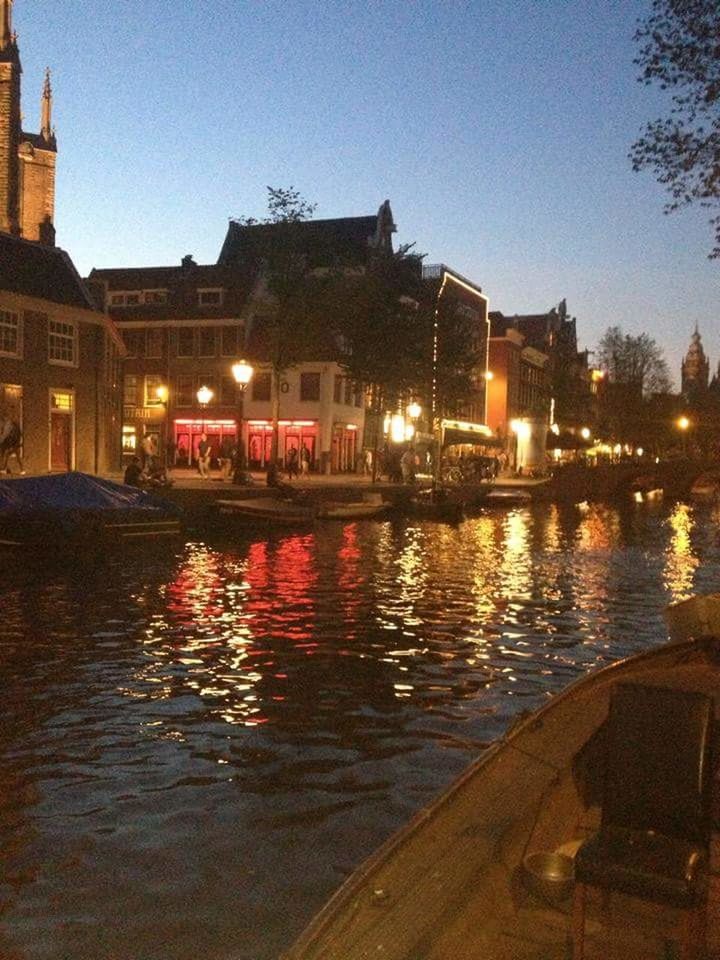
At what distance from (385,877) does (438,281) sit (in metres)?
54.4

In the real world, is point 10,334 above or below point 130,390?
above

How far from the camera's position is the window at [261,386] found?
200 ft

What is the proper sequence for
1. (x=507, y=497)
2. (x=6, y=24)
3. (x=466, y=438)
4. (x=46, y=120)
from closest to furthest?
(x=507, y=497)
(x=466, y=438)
(x=6, y=24)
(x=46, y=120)

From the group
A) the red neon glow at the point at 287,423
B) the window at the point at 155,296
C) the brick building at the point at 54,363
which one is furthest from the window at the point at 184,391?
the brick building at the point at 54,363

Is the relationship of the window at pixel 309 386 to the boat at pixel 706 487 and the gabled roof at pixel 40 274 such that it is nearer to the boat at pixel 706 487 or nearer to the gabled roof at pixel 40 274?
the gabled roof at pixel 40 274

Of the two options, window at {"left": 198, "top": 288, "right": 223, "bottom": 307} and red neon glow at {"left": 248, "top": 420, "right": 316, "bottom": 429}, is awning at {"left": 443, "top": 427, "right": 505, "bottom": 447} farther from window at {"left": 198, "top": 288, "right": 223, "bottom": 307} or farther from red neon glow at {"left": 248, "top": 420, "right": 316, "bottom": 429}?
window at {"left": 198, "top": 288, "right": 223, "bottom": 307}

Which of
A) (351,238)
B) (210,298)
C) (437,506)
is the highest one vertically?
(351,238)

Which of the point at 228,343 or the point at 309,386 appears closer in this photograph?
the point at 309,386

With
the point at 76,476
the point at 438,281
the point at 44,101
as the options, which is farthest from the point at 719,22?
the point at 44,101

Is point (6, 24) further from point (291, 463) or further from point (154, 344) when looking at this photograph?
point (291, 463)

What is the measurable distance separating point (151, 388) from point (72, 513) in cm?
3951

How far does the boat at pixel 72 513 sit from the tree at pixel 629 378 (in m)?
76.5

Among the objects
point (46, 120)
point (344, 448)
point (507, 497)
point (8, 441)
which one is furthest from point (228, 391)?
point (8, 441)

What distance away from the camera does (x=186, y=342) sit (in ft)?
208
